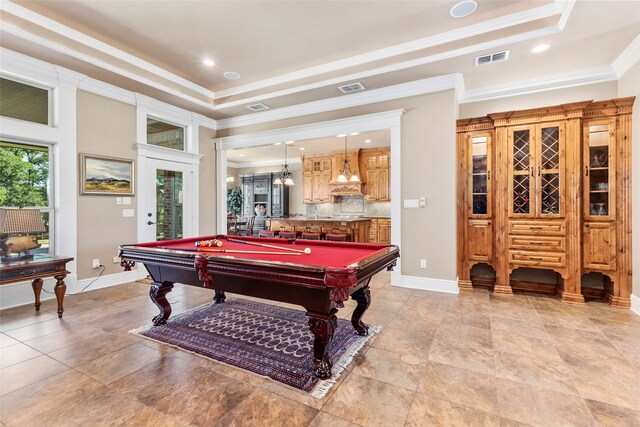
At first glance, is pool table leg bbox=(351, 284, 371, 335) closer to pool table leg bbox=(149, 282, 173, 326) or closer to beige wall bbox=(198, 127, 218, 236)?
pool table leg bbox=(149, 282, 173, 326)

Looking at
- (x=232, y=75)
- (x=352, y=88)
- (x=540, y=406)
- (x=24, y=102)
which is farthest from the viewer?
(x=232, y=75)

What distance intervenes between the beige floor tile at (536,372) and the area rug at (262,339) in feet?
3.37

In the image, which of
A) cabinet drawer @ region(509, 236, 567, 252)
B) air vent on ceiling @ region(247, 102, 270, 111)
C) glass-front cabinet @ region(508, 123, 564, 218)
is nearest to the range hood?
air vent on ceiling @ region(247, 102, 270, 111)

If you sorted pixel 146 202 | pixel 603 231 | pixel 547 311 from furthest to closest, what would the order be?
pixel 146 202, pixel 603 231, pixel 547 311

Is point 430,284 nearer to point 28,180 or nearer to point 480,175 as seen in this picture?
point 480,175

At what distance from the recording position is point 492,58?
3.52 metres

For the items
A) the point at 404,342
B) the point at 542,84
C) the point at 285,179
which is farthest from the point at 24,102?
the point at 542,84

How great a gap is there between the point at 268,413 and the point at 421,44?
4008mm

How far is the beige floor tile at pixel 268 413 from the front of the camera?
158 cm

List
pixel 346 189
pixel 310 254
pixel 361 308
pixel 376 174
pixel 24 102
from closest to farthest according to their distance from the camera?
1. pixel 310 254
2. pixel 361 308
3. pixel 24 102
4. pixel 376 174
5. pixel 346 189

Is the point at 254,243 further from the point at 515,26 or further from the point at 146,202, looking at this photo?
the point at 515,26

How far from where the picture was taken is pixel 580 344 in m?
2.51

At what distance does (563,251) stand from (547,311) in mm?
896

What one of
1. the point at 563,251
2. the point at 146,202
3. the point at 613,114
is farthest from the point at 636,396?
the point at 146,202
